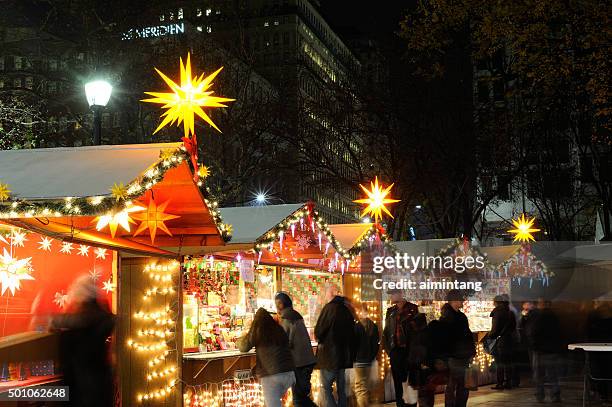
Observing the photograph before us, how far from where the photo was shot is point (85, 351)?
7867 mm

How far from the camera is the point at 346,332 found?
39.7 ft

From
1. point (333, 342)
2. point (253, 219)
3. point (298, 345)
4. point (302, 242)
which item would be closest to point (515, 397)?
point (302, 242)

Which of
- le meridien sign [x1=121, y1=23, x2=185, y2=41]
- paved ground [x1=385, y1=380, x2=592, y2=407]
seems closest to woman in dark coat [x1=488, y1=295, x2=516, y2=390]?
paved ground [x1=385, y1=380, x2=592, y2=407]

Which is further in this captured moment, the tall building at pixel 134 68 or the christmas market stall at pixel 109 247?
the tall building at pixel 134 68

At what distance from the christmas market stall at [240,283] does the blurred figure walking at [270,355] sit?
178 cm

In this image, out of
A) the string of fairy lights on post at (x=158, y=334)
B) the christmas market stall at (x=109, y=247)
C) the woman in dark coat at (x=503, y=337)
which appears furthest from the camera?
the woman in dark coat at (x=503, y=337)

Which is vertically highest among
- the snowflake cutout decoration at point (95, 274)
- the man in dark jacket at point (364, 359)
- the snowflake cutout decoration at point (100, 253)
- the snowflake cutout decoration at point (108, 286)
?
the snowflake cutout decoration at point (100, 253)

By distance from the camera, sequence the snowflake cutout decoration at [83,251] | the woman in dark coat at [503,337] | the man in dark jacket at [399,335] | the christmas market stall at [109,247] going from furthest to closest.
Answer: the woman in dark coat at [503,337], the man in dark jacket at [399,335], the snowflake cutout decoration at [83,251], the christmas market stall at [109,247]

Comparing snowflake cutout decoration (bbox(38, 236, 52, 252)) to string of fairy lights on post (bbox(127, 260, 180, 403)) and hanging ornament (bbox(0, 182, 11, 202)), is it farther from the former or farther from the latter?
hanging ornament (bbox(0, 182, 11, 202))

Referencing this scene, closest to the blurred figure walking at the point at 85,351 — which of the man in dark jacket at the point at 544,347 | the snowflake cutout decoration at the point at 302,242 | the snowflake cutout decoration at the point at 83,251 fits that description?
the snowflake cutout decoration at the point at 83,251

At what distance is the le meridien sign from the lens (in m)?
27.0

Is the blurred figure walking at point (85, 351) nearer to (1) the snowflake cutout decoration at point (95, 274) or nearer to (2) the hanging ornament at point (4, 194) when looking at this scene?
(2) the hanging ornament at point (4, 194)

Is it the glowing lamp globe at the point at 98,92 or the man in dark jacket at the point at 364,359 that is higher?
the glowing lamp globe at the point at 98,92

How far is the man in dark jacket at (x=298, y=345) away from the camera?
10.8 meters
